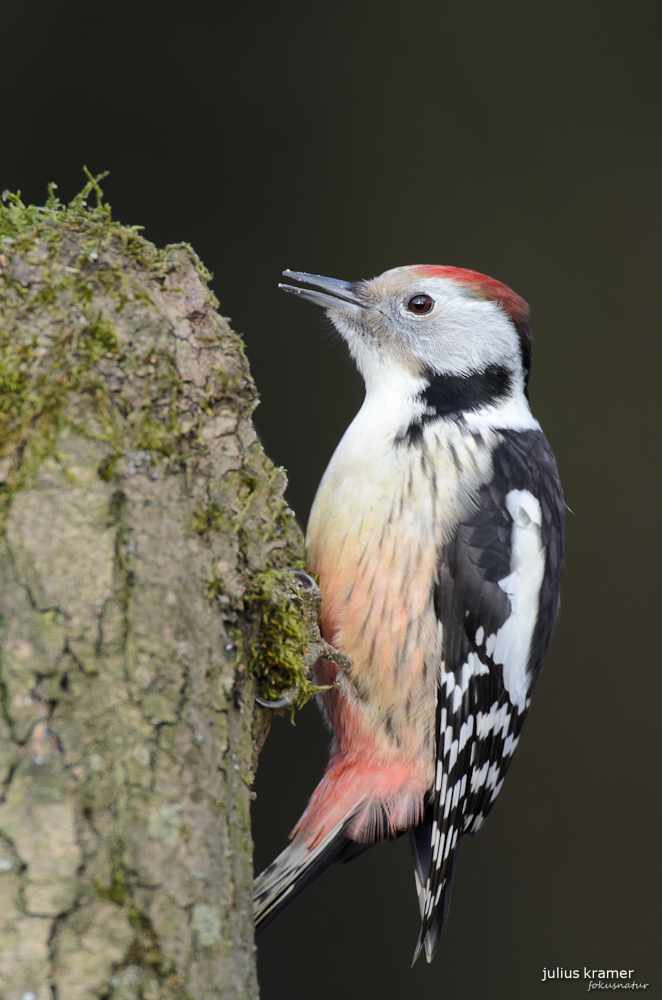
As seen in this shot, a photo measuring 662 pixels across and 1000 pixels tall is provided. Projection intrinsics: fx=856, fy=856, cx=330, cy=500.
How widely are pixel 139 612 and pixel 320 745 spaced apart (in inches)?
105

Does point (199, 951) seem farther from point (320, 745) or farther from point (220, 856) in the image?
point (320, 745)

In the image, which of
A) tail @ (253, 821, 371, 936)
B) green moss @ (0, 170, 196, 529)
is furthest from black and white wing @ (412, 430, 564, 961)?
green moss @ (0, 170, 196, 529)

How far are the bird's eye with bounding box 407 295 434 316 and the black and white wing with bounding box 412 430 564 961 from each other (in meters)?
0.34

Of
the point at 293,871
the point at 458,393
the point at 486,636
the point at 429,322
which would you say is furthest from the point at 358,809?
the point at 429,322

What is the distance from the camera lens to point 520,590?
168 centimetres

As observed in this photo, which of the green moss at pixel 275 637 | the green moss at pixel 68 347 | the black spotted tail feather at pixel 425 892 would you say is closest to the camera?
the green moss at pixel 68 347

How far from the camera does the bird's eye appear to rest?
1.87 metres

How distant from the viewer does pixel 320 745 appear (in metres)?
3.50

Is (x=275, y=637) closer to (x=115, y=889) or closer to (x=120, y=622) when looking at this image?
(x=120, y=622)

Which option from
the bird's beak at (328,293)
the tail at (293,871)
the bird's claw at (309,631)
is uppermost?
the bird's beak at (328,293)

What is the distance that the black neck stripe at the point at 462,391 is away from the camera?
5.67ft

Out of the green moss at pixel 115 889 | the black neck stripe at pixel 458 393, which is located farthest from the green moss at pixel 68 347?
the black neck stripe at pixel 458 393

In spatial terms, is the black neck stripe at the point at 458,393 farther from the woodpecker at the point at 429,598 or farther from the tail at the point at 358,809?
the tail at the point at 358,809

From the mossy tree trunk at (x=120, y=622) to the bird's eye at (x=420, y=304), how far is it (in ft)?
2.45
